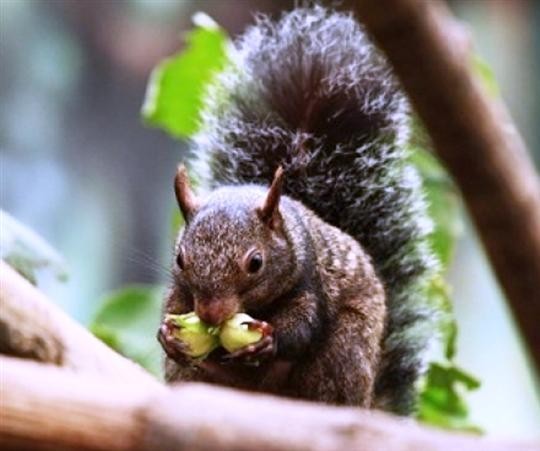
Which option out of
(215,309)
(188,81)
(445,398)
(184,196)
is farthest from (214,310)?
(188,81)

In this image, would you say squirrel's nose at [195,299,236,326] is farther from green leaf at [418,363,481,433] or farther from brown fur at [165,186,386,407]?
green leaf at [418,363,481,433]

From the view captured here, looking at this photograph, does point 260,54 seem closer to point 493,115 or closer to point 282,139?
point 282,139

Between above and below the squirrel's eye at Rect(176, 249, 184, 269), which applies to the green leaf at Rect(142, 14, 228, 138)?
above

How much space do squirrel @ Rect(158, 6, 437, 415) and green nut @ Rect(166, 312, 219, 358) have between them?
2cm

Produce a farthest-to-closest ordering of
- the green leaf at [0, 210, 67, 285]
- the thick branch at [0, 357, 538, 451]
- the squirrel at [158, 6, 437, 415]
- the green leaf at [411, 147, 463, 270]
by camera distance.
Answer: the green leaf at [411, 147, 463, 270] → the squirrel at [158, 6, 437, 415] → the green leaf at [0, 210, 67, 285] → the thick branch at [0, 357, 538, 451]

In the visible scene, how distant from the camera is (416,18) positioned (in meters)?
0.80

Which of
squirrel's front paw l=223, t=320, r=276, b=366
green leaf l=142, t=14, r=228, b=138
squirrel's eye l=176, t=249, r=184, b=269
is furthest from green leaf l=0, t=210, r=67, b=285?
green leaf l=142, t=14, r=228, b=138

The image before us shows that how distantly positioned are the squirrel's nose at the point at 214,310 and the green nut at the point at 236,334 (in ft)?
0.04

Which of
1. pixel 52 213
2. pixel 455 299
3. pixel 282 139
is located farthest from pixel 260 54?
pixel 455 299

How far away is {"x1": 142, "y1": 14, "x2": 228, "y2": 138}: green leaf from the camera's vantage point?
2.18 metres

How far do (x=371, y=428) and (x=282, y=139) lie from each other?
50.3 inches

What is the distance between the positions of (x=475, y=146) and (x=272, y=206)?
0.91 metres

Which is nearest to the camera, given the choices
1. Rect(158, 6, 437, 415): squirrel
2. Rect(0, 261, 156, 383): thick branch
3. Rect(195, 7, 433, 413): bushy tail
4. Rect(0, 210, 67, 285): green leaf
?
Rect(0, 261, 156, 383): thick branch

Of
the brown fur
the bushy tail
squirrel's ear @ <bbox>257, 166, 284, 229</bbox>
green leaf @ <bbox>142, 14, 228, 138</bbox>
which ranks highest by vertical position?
green leaf @ <bbox>142, 14, 228, 138</bbox>
